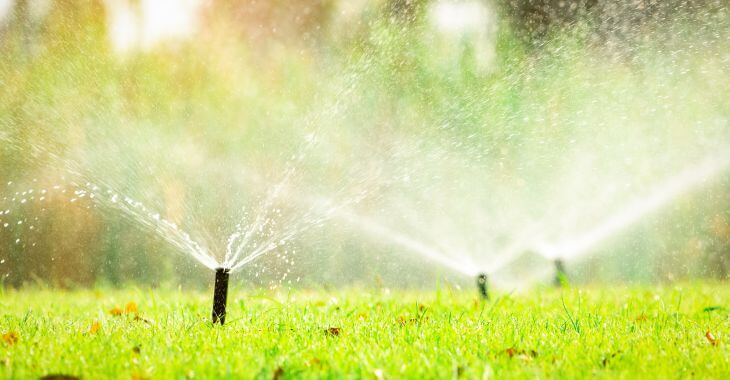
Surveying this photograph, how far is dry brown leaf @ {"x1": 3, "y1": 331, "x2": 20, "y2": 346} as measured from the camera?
2658mm

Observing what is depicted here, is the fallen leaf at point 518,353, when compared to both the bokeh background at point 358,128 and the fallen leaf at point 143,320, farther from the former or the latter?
the bokeh background at point 358,128

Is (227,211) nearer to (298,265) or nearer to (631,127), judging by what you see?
(298,265)

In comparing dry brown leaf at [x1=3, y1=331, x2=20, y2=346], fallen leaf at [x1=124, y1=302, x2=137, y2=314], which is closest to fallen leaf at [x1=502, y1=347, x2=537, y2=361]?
dry brown leaf at [x1=3, y1=331, x2=20, y2=346]

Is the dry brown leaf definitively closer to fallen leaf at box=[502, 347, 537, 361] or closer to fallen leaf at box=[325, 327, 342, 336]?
fallen leaf at box=[325, 327, 342, 336]

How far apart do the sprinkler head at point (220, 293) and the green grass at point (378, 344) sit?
71 millimetres

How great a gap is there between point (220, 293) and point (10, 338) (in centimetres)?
103

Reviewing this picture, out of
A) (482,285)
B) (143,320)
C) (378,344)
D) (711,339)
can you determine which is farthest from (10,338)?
(711,339)

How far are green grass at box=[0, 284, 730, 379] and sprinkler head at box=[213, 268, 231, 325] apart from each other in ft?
0.23

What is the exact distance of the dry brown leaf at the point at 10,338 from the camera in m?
2.66

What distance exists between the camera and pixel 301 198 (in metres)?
9.38

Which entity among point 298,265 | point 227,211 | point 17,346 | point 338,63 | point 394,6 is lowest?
point 17,346

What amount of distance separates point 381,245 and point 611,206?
15.9 feet

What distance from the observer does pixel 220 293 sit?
299 cm

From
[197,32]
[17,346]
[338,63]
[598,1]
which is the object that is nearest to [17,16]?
[197,32]
